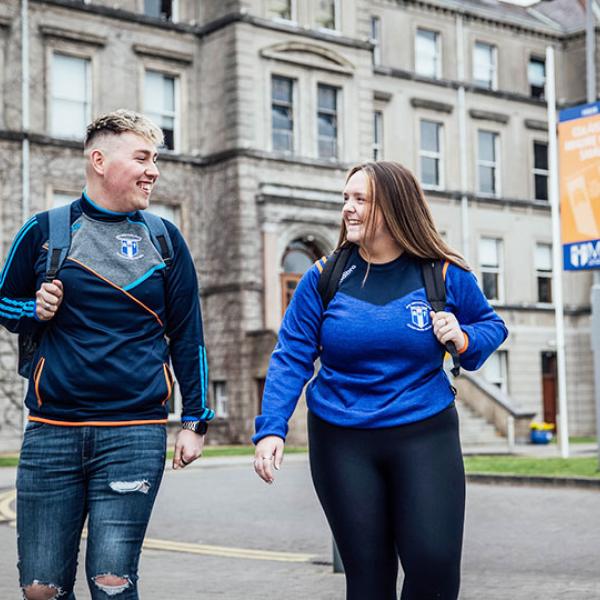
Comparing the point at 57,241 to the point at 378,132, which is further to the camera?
the point at 378,132

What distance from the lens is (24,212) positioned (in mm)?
30062

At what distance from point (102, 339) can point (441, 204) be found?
3588 centimetres

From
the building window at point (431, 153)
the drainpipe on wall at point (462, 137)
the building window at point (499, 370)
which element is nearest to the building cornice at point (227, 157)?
the building window at point (431, 153)

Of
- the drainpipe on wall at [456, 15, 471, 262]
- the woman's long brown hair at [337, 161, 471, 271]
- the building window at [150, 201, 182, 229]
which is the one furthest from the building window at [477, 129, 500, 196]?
the woman's long brown hair at [337, 161, 471, 271]

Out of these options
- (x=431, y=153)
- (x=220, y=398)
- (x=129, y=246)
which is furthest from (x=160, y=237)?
(x=431, y=153)

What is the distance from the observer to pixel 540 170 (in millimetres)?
43438

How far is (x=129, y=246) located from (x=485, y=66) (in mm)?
38876

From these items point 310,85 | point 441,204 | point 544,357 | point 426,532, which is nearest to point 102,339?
point 426,532

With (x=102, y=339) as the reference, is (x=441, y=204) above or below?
above

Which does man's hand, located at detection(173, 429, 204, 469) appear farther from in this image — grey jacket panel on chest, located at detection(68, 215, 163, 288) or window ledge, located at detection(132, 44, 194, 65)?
window ledge, located at detection(132, 44, 194, 65)

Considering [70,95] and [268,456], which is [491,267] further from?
[268,456]

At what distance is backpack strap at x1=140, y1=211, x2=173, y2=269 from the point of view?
4.76 metres

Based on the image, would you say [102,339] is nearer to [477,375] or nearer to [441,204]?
[477,375]

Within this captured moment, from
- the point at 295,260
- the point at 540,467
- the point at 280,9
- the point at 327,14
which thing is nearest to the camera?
the point at 540,467
